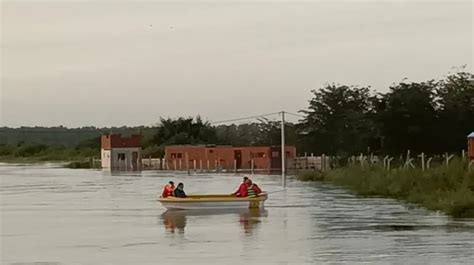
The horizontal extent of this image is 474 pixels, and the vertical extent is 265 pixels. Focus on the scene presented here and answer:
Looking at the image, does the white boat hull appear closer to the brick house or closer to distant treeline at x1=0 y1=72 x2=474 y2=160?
distant treeline at x1=0 y1=72 x2=474 y2=160

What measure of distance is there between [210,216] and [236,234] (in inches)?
246

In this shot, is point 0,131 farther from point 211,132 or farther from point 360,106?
point 360,106

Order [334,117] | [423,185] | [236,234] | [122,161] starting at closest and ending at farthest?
[236,234] < [423,185] < [334,117] < [122,161]

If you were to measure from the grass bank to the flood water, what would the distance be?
0.88m

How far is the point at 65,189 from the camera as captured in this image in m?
51.1

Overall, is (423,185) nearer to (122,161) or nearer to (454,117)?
(454,117)

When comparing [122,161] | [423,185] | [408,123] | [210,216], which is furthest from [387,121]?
[122,161]

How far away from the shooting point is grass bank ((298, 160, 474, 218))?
30294mm

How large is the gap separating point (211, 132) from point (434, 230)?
88664 mm

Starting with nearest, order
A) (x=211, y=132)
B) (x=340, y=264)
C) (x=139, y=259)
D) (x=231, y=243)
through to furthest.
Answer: (x=340, y=264) < (x=139, y=259) < (x=231, y=243) < (x=211, y=132)

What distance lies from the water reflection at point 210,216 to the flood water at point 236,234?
0.10 ft

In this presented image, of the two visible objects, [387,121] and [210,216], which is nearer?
[210,216]

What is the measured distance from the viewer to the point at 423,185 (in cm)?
3831

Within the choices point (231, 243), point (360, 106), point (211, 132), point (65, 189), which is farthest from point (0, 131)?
point (231, 243)
